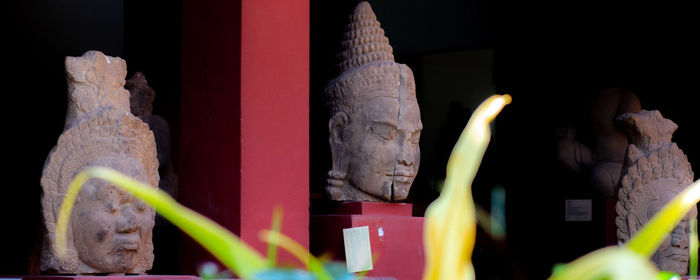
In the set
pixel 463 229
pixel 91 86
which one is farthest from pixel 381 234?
pixel 463 229

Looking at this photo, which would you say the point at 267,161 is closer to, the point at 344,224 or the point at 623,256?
the point at 344,224

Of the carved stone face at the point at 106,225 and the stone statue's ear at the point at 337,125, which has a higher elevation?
the stone statue's ear at the point at 337,125


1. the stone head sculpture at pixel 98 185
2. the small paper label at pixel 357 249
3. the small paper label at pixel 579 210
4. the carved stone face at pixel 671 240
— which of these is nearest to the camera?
the stone head sculpture at pixel 98 185

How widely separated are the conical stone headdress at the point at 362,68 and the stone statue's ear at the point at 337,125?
4 centimetres

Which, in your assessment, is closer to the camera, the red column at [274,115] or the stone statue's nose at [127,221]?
the stone statue's nose at [127,221]

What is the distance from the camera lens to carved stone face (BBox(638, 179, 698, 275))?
→ 5.41m

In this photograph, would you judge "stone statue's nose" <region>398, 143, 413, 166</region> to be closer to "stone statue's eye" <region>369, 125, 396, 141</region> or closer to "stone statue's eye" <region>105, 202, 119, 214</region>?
"stone statue's eye" <region>369, 125, 396, 141</region>

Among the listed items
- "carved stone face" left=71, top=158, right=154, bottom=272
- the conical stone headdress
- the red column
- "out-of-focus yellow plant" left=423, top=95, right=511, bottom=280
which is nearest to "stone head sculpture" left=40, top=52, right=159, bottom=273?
"carved stone face" left=71, top=158, right=154, bottom=272

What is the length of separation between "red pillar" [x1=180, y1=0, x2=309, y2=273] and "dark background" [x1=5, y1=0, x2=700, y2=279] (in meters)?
0.71

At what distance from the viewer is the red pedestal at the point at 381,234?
4227 millimetres

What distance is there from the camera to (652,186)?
217 inches

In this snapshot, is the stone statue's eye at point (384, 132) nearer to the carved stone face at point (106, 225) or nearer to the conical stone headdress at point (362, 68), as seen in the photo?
the conical stone headdress at point (362, 68)

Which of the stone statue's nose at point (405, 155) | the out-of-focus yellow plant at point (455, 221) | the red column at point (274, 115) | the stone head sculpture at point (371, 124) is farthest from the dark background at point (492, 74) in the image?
the out-of-focus yellow plant at point (455, 221)

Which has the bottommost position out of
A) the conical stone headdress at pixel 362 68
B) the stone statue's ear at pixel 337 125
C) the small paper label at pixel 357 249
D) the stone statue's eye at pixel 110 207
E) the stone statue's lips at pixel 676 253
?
the stone statue's lips at pixel 676 253
